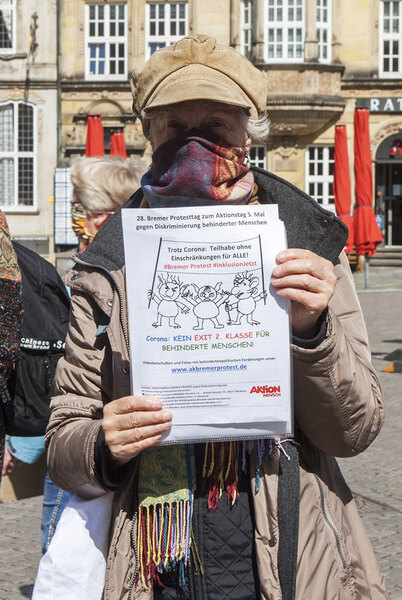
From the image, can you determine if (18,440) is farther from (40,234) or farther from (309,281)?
(40,234)

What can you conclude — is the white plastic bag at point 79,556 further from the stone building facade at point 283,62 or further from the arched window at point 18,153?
the arched window at point 18,153

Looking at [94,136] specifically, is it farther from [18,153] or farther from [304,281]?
[304,281]

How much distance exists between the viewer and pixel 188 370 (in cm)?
188

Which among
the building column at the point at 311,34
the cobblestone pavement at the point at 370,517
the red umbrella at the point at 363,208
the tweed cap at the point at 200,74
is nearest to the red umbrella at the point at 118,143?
the red umbrella at the point at 363,208

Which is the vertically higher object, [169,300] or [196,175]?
[196,175]

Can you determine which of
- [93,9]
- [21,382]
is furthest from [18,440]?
[93,9]

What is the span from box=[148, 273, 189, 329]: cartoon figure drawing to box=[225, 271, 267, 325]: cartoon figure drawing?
9 centimetres

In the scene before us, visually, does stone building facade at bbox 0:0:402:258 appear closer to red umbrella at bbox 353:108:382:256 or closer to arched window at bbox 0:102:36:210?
arched window at bbox 0:102:36:210

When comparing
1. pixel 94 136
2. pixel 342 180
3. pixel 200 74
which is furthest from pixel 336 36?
pixel 200 74

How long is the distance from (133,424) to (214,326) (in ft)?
0.78

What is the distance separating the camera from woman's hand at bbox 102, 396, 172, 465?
1851 mm

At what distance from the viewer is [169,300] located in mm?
1915

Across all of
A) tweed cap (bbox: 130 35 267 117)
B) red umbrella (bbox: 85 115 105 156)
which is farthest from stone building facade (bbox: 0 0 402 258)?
tweed cap (bbox: 130 35 267 117)

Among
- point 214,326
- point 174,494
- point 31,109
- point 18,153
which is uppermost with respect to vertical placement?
point 31,109
